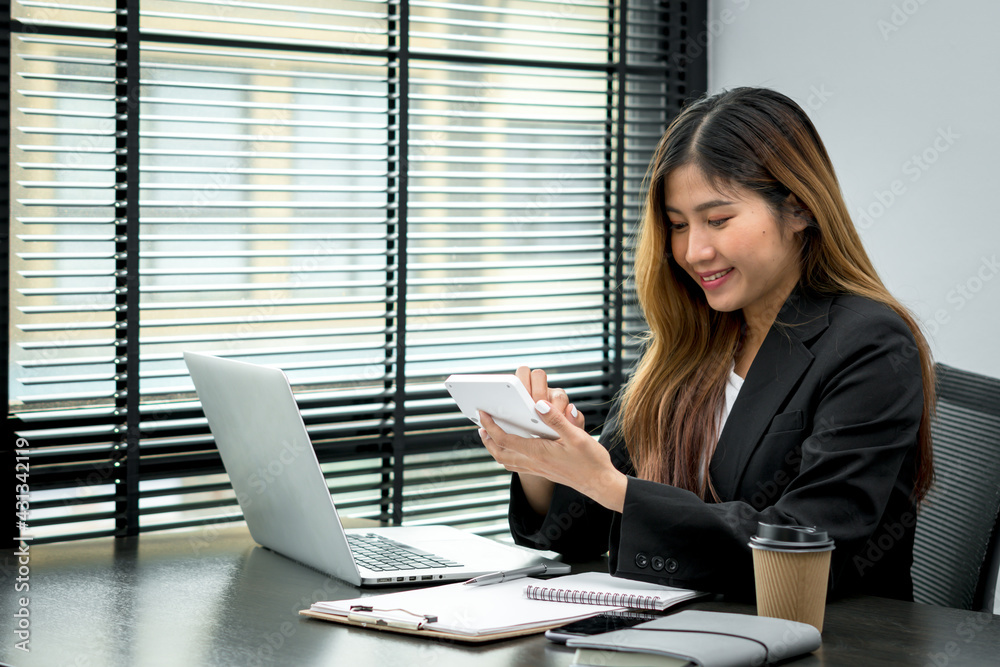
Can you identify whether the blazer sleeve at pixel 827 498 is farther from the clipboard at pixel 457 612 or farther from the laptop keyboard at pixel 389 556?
the laptop keyboard at pixel 389 556

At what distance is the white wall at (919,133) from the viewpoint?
2.55 metres

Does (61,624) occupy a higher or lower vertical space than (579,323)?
lower

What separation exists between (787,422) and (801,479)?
0.16m

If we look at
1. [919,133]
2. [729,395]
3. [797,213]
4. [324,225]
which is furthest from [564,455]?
[919,133]

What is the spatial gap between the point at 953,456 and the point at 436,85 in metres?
1.66

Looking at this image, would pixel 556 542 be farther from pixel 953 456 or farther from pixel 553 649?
pixel 953 456

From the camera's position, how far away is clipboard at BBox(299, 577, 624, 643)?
121 cm

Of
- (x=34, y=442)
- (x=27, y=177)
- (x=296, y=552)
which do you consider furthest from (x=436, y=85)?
(x=296, y=552)

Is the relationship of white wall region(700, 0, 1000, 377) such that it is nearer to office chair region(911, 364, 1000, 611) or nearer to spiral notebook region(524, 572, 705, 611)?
office chair region(911, 364, 1000, 611)

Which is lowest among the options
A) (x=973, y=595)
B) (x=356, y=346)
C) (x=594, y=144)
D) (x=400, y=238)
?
(x=973, y=595)

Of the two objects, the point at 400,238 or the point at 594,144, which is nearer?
the point at 400,238

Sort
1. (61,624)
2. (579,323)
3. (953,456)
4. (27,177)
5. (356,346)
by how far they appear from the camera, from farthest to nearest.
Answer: (579,323)
(356,346)
(27,177)
(953,456)
(61,624)

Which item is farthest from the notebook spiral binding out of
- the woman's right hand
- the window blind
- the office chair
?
the window blind

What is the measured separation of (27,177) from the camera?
7.07ft
